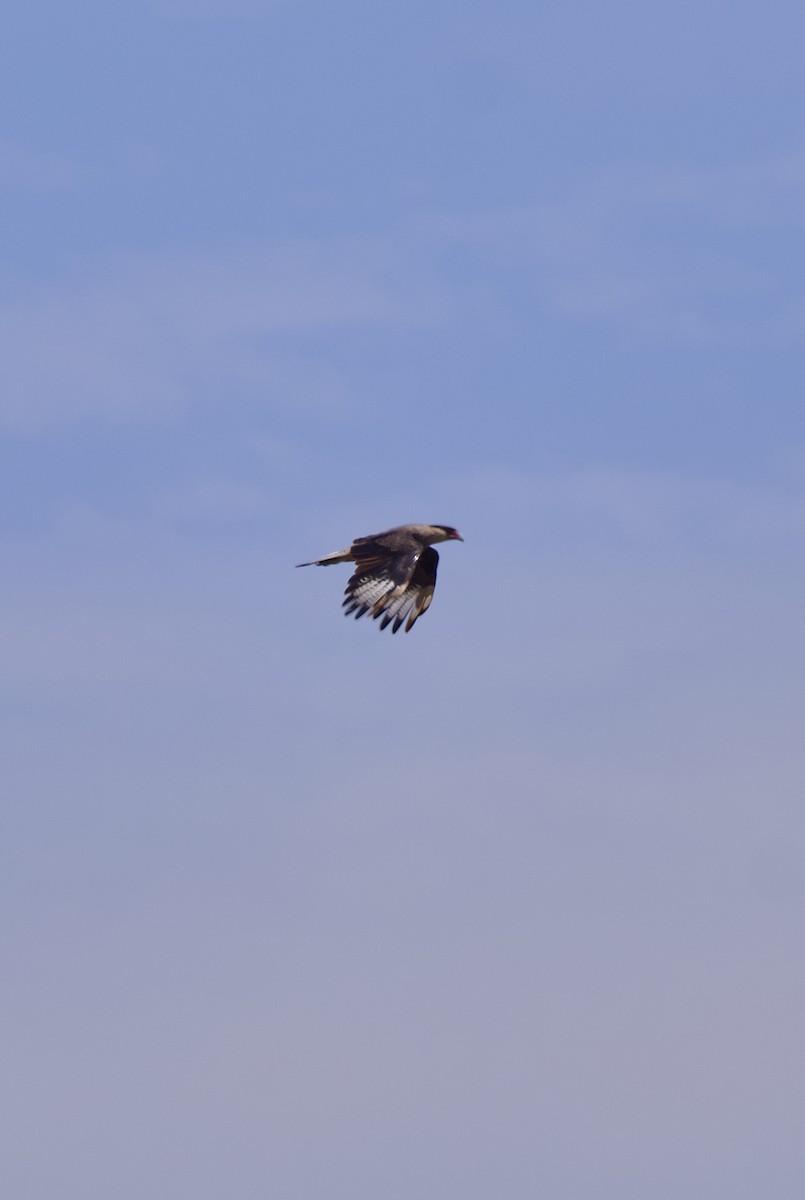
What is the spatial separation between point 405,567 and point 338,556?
1380 mm

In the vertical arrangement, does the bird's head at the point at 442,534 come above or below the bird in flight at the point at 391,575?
above

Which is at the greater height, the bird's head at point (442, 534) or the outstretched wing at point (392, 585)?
the bird's head at point (442, 534)

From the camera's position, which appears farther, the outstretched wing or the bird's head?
the bird's head

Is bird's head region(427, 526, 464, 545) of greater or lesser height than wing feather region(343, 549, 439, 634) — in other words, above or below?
above

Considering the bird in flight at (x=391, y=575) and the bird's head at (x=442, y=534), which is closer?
the bird in flight at (x=391, y=575)

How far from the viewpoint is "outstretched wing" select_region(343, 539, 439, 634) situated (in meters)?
44.2

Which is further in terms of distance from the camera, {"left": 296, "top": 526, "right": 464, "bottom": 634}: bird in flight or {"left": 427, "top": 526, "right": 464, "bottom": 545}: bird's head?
{"left": 427, "top": 526, "right": 464, "bottom": 545}: bird's head

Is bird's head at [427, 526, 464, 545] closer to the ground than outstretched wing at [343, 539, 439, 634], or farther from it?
farther from it

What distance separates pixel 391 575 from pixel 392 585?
338 millimetres

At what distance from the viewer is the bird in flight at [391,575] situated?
145ft

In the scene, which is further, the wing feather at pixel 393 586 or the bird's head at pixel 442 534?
the bird's head at pixel 442 534

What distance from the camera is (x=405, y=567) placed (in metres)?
45.0

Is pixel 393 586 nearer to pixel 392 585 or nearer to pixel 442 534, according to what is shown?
pixel 392 585

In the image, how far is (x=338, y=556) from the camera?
45.5 meters
